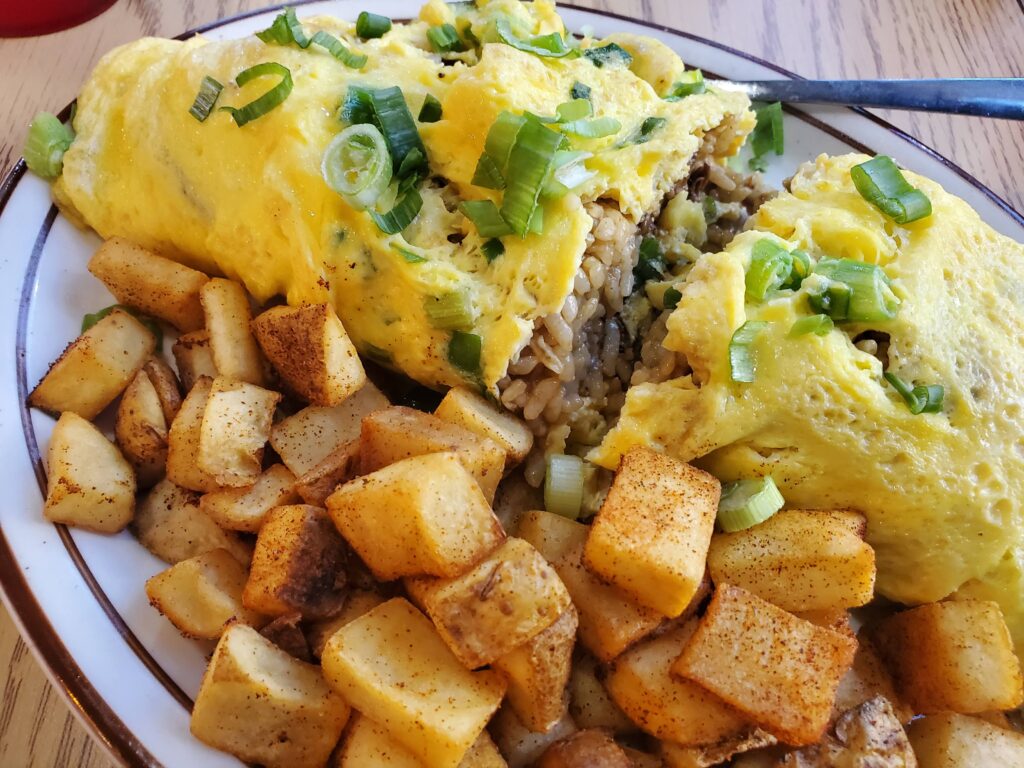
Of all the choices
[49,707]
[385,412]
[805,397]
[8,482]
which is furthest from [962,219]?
[49,707]

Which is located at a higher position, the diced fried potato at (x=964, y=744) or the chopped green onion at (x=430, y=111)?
the chopped green onion at (x=430, y=111)

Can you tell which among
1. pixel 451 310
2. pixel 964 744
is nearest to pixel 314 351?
pixel 451 310

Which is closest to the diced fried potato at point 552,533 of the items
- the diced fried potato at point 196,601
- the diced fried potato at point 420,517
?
the diced fried potato at point 420,517

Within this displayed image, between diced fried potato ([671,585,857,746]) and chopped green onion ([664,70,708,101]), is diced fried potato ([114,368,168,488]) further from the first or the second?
chopped green onion ([664,70,708,101])

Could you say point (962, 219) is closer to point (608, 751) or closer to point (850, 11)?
point (608, 751)

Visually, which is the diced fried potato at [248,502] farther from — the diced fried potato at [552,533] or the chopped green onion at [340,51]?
the chopped green onion at [340,51]

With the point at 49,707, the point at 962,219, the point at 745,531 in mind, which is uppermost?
the point at 962,219

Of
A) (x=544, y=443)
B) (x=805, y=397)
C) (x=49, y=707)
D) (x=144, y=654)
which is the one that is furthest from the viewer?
(x=544, y=443)
